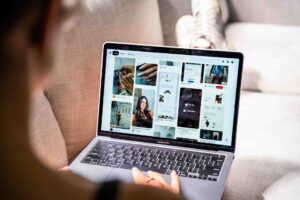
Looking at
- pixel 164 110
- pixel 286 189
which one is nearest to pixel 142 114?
pixel 164 110

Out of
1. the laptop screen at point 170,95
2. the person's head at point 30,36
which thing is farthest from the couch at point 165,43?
the person's head at point 30,36

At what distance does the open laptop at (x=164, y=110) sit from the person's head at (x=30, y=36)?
73 cm

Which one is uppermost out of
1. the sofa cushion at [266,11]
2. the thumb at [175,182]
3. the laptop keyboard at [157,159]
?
the sofa cushion at [266,11]

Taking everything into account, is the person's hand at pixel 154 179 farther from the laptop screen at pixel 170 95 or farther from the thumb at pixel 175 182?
the laptop screen at pixel 170 95

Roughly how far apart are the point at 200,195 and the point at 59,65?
0.48 metres

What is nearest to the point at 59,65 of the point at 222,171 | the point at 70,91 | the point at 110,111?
the point at 70,91

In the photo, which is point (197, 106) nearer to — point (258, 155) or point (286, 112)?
point (258, 155)

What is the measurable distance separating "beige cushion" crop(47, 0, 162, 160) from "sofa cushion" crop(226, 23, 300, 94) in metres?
0.55

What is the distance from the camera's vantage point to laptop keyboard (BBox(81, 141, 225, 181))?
1110 millimetres

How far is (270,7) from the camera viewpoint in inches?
90.7

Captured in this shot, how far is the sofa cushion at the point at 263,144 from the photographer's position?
4.18ft

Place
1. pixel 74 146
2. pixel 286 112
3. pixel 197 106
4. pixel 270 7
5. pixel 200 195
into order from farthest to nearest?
pixel 270 7 → pixel 286 112 → pixel 74 146 → pixel 197 106 → pixel 200 195

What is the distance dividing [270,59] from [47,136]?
3.04ft

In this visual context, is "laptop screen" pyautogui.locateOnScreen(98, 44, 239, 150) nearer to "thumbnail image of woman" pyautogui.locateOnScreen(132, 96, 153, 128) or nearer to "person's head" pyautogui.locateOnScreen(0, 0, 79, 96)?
"thumbnail image of woman" pyautogui.locateOnScreen(132, 96, 153, 128)
